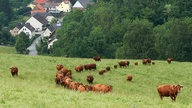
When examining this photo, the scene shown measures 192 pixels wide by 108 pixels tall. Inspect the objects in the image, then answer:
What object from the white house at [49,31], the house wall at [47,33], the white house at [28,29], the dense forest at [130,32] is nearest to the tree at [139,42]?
the dense forest at [130,32]

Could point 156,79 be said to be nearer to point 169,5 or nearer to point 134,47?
point 134,47

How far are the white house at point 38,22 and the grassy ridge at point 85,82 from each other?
128 metres

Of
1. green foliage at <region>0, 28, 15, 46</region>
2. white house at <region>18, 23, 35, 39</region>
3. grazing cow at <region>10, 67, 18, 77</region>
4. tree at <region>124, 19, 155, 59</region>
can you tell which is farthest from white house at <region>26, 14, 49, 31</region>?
grazing cow at <region>10, 67, 18, 77</region>

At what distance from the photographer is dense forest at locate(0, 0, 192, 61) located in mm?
96812

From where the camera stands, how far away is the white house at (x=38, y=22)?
6954 inches

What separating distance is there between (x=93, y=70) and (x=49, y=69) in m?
4.62

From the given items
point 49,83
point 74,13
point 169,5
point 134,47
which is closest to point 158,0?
point 169,5

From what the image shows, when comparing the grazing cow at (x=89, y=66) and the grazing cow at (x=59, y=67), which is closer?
the grazing cow at (x=59, y=67)

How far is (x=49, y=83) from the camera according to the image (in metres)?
36.8

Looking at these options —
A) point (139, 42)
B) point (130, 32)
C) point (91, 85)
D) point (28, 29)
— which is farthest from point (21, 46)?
point (91, 85)

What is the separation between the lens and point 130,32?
100 metres

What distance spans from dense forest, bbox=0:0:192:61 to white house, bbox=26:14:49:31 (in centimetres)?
3394

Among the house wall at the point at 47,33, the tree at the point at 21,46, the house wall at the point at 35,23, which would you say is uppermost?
the house wall at the point at 35,23

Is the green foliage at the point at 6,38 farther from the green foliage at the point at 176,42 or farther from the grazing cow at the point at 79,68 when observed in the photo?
the grazing cow at the point at 79,68
